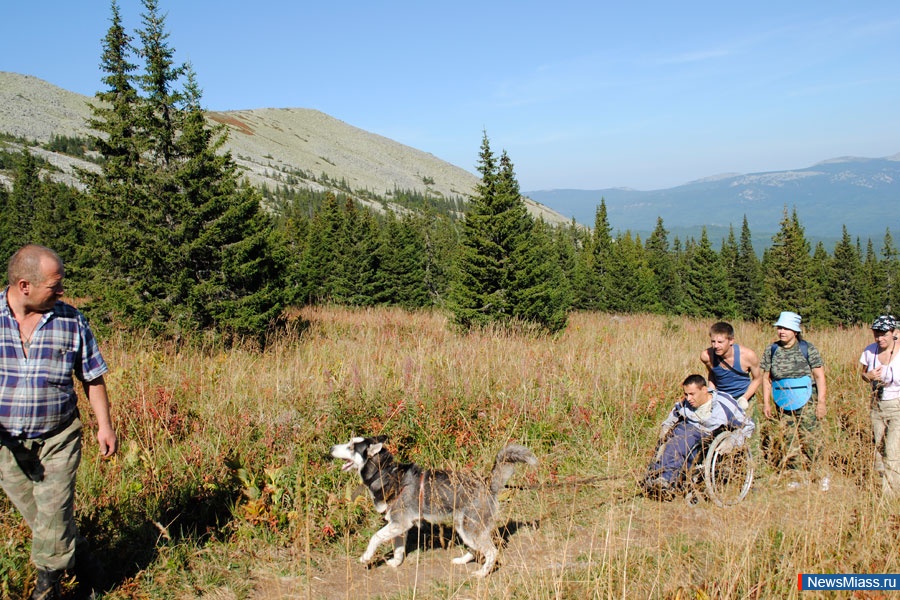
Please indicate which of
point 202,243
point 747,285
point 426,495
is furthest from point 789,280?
point 426,495

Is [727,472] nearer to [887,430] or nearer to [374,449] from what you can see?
[887,430]

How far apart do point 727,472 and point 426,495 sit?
2.90 metres

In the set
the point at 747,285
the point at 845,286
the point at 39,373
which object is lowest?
the point at 845,286

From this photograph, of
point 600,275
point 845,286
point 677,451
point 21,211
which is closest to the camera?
point 677,451

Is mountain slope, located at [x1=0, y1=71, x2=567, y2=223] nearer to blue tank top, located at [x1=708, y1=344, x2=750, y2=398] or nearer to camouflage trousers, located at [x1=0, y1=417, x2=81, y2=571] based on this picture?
blue tank top, located at [x1=708, y1=344, x2=750, y2=398]

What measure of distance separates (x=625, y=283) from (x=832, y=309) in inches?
981

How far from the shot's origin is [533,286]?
15.9 metres

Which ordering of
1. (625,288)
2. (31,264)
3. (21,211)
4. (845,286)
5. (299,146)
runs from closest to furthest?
1. (31,264)
2. (21,211)
3. (625,288)
4. (845,286)
5. (299,146)

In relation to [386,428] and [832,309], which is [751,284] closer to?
[832,309]

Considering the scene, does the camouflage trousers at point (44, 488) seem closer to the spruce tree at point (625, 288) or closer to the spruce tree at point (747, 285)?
the spruce tree at point (625, 288)

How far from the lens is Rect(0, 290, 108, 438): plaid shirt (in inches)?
113

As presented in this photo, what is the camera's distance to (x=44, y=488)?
2.94 metres

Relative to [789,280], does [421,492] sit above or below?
above

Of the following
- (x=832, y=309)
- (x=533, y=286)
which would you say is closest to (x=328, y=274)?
(x=533, y=286)
